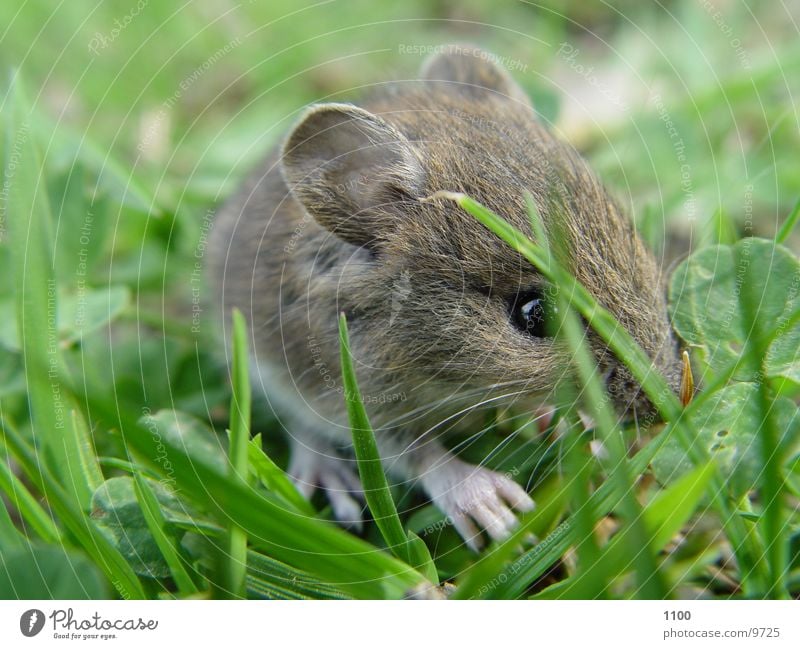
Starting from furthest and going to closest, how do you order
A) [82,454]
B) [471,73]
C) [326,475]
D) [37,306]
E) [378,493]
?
[471,73] → [326,475] → [37,306] → [82,454] → [378,493]

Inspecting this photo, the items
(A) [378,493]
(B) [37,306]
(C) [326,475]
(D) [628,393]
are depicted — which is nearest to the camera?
(A) [378,493]

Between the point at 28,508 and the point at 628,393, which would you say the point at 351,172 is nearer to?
the point at 628,393

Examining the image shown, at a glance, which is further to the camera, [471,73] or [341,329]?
[471,73]

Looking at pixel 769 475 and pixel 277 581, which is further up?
pixel 769 475


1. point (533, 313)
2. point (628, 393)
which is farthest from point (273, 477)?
point (628, 393)

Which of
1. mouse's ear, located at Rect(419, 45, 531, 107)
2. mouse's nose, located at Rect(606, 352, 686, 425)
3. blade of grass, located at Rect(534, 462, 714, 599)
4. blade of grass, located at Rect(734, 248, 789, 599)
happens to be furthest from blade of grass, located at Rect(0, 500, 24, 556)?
mouse's ear, located at Rect(419, 45, 531, 107)

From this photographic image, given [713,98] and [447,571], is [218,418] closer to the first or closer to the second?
[447,571]
